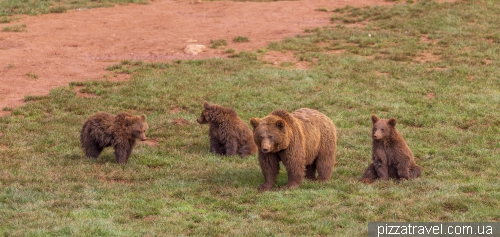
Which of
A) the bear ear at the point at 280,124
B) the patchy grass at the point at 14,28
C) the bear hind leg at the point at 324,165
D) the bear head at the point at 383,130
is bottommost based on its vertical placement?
the bear hind leg at the point at 324,165

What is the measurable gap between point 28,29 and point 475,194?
58.4 feet

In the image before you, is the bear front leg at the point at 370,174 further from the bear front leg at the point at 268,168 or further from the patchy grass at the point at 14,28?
the patchy grass at the point at 14,28

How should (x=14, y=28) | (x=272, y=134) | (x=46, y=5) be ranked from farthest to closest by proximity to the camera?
(x=46, y=5), (x=14, y=28), (x=272, y=134)

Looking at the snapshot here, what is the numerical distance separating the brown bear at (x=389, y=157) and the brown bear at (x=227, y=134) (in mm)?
3117

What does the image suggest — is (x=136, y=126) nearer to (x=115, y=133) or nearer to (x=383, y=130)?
(x=115, y=133)

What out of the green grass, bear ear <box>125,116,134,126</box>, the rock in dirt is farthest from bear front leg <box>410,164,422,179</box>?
the green grass

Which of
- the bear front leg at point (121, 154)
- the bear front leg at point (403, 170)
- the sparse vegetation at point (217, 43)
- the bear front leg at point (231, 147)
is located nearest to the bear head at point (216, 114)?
the bear front leg at point (231, 147)

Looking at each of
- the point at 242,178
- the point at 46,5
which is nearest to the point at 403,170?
the point at 242,178

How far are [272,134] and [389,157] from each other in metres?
2.27

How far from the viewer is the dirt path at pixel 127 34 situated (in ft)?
66.3

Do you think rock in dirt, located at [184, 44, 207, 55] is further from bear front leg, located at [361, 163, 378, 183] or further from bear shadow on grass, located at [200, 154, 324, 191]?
bear front leg, located at [361, 163, 378, 183]

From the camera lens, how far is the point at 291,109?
58.7 feet

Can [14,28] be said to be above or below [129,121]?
above

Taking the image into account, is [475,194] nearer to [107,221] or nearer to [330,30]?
[107,221]
